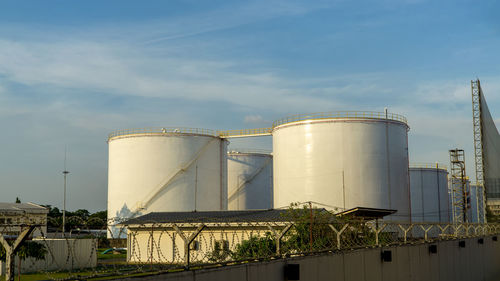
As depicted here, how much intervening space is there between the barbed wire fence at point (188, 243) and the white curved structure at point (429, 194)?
653 inches

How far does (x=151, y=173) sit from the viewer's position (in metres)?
54.3

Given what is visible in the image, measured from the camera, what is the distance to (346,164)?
45.2 metres

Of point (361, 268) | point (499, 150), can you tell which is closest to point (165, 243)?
point (361, 268)

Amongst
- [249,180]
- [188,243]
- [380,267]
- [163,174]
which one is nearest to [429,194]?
[249,180]

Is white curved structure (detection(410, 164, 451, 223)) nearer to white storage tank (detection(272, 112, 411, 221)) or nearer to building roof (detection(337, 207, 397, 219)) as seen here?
white storage tank (detection(272, 112, 411, 221))

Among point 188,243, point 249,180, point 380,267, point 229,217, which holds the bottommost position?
point 380,267

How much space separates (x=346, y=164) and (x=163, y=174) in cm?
1898

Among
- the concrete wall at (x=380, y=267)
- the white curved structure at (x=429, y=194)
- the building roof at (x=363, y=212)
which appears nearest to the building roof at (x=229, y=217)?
the building roof at (x=363, y=212)

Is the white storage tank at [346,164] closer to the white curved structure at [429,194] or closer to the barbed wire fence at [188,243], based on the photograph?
the barbed wire fence at [188,243]

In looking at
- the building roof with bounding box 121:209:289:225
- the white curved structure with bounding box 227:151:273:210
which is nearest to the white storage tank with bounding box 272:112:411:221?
the building roof with bounding box 121:209:289:225

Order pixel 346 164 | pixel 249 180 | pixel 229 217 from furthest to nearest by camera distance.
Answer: pixel 249 180, pixel 346 164, pixel 229 217

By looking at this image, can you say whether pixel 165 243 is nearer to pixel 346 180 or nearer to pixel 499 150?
pixel 346 180

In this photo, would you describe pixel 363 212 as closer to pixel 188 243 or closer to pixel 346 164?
pixel 346 164

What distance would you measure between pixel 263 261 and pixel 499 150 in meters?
69.8
